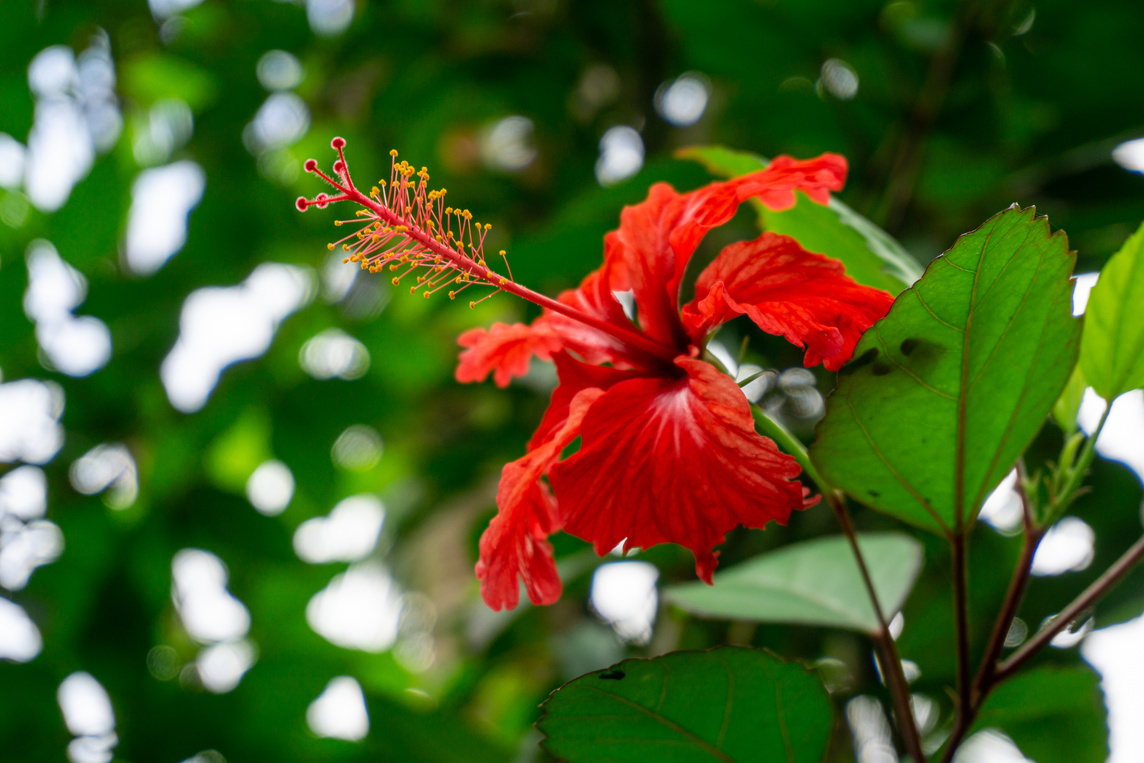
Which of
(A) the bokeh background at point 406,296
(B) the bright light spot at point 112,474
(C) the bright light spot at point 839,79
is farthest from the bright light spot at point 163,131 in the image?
(C) the bright light spot at point 839,79

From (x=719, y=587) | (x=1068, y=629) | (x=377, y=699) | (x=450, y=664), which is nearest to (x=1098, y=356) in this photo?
(x=1068, y=629)

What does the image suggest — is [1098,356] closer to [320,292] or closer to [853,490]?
[853,490]

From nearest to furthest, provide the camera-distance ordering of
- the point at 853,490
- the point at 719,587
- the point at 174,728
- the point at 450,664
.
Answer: the point at 853,490 → the point at 719,587 → the point at 174,728 → the point at 450,664

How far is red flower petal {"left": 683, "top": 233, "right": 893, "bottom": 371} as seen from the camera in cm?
44

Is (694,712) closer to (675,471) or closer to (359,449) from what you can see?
(675,471)

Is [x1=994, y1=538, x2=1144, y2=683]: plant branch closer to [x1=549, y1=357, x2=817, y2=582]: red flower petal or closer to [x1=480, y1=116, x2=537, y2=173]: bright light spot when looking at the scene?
[x1=549, y1=357, x2=817, y2=582]: red flower petal

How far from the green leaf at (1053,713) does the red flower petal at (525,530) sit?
0.38 m

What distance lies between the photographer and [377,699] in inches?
38.9

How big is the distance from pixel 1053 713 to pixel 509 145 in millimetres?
1828

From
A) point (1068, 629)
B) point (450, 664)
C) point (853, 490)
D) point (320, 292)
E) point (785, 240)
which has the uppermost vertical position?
point (785, 240)

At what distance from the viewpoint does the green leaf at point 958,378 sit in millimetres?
404

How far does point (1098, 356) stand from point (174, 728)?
1192mm

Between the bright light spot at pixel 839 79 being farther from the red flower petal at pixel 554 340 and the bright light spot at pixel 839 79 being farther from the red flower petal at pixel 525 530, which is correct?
the red flower petal at pixel 525 530

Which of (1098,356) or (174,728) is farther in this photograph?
(174,728)
